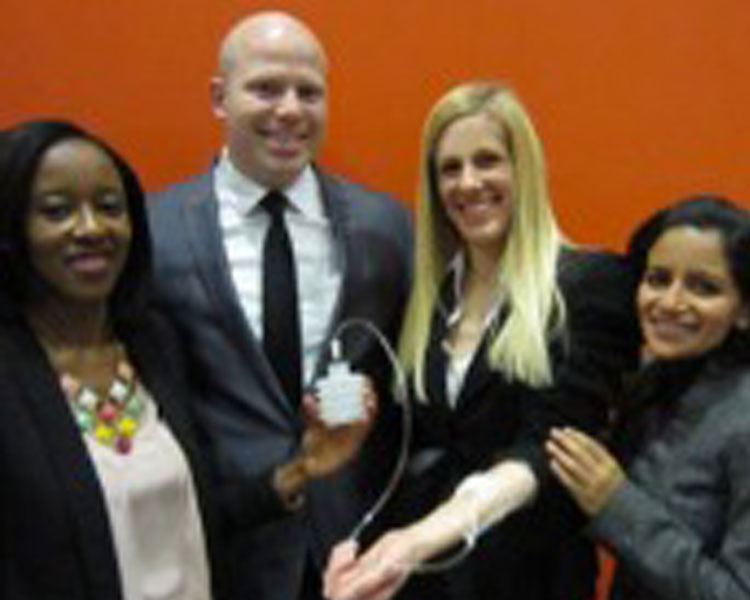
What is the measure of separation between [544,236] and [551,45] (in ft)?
1.98

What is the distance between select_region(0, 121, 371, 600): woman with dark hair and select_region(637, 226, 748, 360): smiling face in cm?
69

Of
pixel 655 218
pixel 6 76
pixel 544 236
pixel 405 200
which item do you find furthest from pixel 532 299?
pixel 6 76

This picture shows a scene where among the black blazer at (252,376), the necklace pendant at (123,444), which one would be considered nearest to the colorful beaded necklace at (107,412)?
the necklace pendant at (123,444)

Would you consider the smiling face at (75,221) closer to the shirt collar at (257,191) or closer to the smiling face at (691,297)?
the shirt collar at (257,191)

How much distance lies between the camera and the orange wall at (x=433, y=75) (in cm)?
201

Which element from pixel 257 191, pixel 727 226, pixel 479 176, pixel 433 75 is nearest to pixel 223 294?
pixel 257 191

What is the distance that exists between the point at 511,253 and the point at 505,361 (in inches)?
7.1

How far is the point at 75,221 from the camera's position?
1.38 meters

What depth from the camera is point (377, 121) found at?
6.75 ft

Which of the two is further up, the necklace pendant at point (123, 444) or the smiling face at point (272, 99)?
the smiling face at point (272, 99)

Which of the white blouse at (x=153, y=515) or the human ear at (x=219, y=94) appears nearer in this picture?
the white blouse at (x=153, y=515)

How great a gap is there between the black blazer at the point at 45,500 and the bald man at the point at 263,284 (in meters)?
0.35

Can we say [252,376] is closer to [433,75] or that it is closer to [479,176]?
[479,176]

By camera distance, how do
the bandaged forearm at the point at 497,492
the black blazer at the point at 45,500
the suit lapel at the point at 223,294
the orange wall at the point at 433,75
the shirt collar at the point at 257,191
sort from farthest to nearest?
the orange wall at the point at 433,75 → the shirt collar at the point at 257,191 → the suit lapel at the point at 223,294 → the bandaged forearm at the point at 497,492 → the black blazer at the point at 45,500
